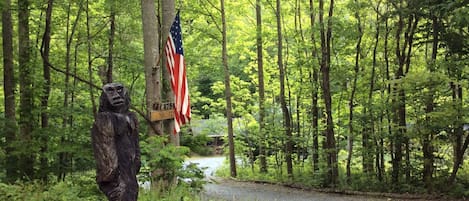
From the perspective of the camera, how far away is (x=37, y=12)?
15141mm

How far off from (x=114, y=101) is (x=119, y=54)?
1168 centimetres

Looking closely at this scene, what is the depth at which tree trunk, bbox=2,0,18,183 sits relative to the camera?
421 inches

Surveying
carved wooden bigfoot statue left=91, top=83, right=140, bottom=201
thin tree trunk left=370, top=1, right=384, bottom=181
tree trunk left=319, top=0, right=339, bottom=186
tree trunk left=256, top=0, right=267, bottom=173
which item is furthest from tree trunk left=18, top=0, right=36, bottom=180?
thin tree trunk left=370, top=1, right=384, bottom=181

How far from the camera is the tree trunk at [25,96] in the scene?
10.7 meters

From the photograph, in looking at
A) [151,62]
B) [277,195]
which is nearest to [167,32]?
[151,62]

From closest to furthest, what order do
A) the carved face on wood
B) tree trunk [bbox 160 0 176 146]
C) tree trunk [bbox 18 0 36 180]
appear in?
the carved face on wood
tree trunk [bbox 160 0 176 146]
tree trunk [bbox 18 0 36 180]

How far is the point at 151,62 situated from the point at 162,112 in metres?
0.94

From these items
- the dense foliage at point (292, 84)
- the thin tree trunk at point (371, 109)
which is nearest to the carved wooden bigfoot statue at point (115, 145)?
the dense foliage at point (292, 84)

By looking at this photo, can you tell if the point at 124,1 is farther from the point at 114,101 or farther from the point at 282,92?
the point at 114,101

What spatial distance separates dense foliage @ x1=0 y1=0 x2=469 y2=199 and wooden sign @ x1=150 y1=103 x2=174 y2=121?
1.45ft

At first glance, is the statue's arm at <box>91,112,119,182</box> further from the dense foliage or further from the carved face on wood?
the dense foliage

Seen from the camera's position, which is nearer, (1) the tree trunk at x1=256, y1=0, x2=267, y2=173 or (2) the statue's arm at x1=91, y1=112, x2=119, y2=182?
(2) the statue's arm at x1=91, y1=112, x2=119, y2=182

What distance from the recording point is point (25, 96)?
11227mm

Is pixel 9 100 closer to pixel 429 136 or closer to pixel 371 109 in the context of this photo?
pixel 371 109
